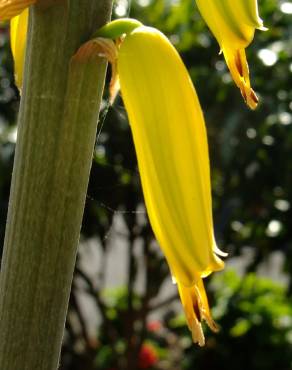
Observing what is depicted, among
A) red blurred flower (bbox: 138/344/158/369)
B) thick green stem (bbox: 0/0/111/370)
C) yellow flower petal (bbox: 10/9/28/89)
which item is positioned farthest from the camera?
red blurred flower (bbox: 138/344/158/369)

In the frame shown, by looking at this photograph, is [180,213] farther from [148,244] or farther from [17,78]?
[148,244]

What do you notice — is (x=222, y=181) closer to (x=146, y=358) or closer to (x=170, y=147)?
(x=146, y=358)

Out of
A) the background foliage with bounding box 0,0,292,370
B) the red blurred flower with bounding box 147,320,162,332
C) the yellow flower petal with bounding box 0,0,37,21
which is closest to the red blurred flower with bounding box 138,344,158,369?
the background foliage with bounding box 0,0,292,370

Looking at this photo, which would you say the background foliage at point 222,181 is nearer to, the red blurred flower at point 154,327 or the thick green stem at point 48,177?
the red blurred flower at point 154,327

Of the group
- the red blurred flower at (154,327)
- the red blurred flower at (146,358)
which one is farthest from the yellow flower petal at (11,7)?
the red blurred flower at (154,327)

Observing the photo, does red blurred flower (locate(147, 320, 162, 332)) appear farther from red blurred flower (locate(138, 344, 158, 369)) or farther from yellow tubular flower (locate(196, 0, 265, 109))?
yellow tubular flower (locate(196, 0, 265, 109))
